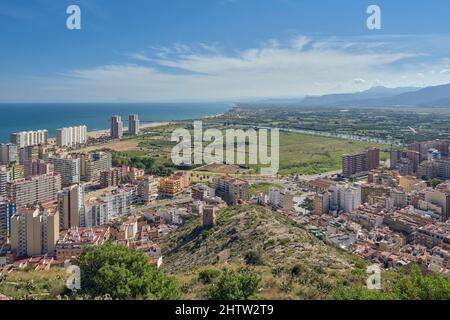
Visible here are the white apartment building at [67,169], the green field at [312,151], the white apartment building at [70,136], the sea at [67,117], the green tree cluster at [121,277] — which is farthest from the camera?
the sea at [67,117]

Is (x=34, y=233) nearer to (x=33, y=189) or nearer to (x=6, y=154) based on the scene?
(x=33, y=189)

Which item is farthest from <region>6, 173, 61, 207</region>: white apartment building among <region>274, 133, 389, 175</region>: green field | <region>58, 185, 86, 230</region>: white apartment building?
<region>274, 133, 389, 175</region>: green field

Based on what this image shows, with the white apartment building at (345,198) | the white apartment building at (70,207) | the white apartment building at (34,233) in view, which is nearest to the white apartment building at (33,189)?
the white apartment building at (70,207)

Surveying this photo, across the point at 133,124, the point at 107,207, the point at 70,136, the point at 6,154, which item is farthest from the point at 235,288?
the point at 133,124

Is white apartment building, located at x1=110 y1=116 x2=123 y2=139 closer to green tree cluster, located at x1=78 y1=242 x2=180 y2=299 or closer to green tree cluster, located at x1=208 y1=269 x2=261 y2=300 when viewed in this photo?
green tree cluster, located at x1=78 y1=242 x2=180 y2=299

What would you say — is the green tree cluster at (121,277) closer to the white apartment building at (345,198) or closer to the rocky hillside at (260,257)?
the rocky hillside at (260,257)
